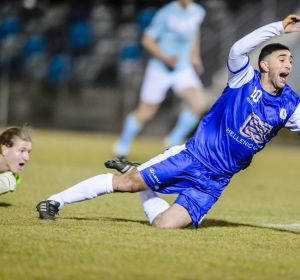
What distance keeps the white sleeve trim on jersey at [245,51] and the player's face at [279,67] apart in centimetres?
18

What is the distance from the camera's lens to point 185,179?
7418mm

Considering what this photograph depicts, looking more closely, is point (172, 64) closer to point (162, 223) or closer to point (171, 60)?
point (171, 60)

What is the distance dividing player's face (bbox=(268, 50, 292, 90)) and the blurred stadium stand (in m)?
14.6

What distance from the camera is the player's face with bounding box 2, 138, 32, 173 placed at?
25.3 feet

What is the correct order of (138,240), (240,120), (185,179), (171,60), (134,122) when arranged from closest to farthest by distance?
(138,240), (240,120), (185,179), (171,60), (134,122)

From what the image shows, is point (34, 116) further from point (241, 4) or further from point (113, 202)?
point (113, 202)

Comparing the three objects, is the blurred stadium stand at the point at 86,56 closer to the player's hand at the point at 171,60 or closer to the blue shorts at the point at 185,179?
the player's hand at the point at 171,60

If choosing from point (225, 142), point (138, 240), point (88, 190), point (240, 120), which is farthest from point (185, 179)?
point (138, 240)

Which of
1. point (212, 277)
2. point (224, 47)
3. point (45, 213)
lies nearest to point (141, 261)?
point (212, 277)

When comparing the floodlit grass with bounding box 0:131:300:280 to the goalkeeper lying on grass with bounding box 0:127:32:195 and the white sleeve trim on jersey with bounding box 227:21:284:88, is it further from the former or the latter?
the white sleeve trim on jersey with bounding box 227:21:284:88

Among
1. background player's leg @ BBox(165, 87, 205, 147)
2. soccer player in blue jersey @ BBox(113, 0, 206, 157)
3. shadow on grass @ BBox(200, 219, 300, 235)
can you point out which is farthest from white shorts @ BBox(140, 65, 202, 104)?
shadow on grass @ BBox(200, 219, 300, 235)

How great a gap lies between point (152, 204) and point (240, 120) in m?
1.02

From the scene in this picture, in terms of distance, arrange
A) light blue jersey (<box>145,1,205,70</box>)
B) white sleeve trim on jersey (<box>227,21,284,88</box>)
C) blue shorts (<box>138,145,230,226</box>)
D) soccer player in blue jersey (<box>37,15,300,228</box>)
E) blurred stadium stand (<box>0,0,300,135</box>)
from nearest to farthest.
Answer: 1. white sleeve trim on jersey (<box>227,21,284,88</box>)
2. soccer player in blue jersey (<box>37,15,300,228</box>)
3. blue shorts (<box>138,145,230,226</box>)
4. light blue jersey (<box>145,1,205,70</box>)
5. blurred stadium stand (<box>0,0,300,135</box>)

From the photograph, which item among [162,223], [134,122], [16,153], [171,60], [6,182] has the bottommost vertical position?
[134,122]
